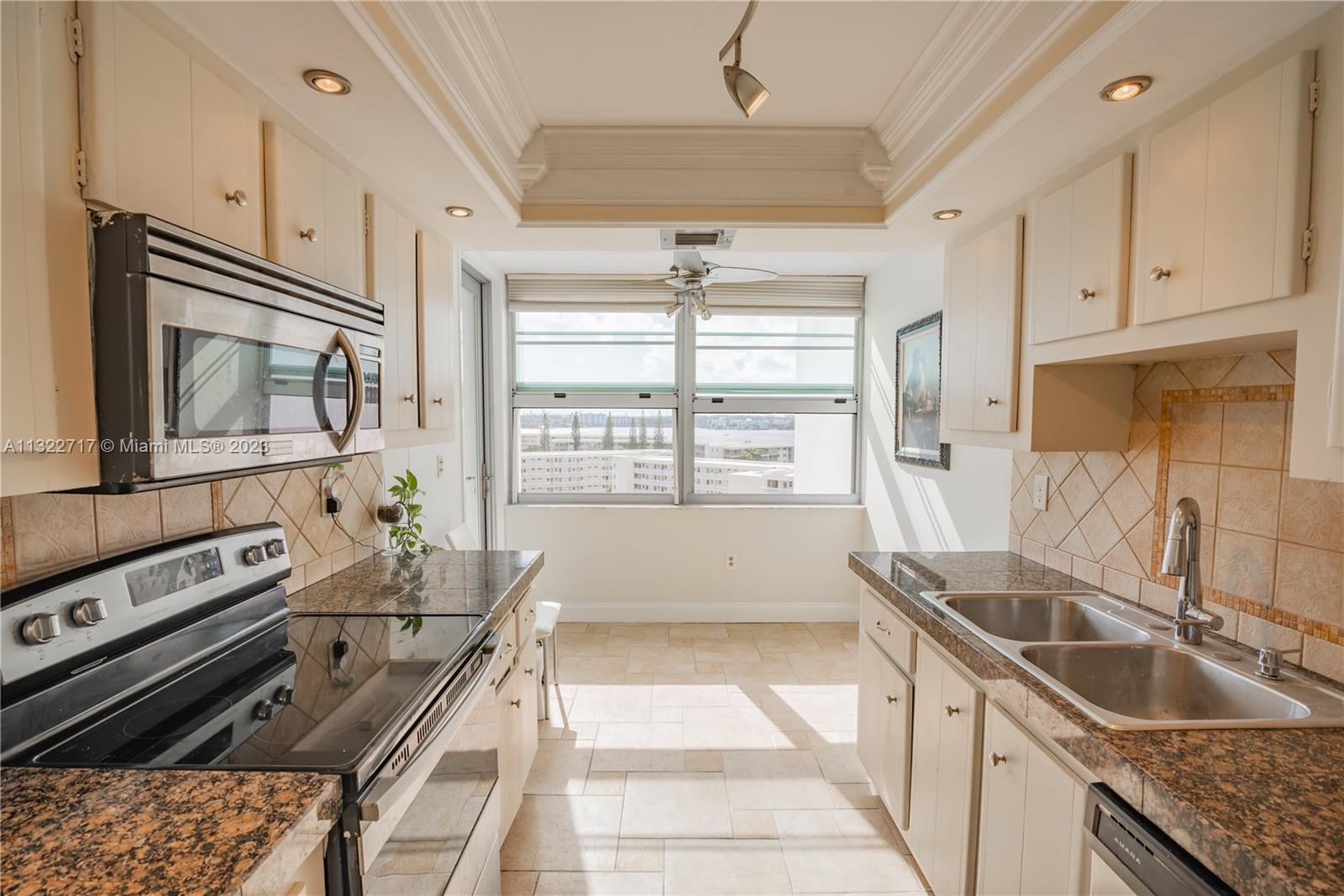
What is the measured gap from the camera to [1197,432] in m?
1.63

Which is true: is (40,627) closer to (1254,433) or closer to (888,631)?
(888,631)

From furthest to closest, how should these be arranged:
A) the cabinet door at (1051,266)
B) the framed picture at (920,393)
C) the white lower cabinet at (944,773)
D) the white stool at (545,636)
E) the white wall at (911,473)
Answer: the framed picture at (920,393) < the white stool at (545,636) < the white wall at (911,473) < the cabinet door at (1051,266) < the white lower cabinet at (944,773)

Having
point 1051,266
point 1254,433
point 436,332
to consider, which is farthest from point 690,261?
point 1254,433

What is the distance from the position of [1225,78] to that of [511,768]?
2556mm

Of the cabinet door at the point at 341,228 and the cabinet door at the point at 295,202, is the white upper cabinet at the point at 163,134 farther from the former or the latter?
the cabinet door at the point at 341,228

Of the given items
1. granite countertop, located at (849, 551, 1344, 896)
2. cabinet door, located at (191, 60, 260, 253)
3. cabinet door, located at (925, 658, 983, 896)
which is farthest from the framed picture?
cabinet door, located at (191, 60, 260, 253)

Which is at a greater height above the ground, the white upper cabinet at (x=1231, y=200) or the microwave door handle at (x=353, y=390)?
the white upper cabinet at (x=1231, y=200)

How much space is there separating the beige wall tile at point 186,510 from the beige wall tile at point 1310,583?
247 cm

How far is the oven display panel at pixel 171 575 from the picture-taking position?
1191 millimetres

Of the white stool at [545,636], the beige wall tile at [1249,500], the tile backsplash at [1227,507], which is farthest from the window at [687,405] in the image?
the beige wall tile at [1249,500]

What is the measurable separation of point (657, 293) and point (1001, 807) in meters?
3.51

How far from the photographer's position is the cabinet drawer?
188cm

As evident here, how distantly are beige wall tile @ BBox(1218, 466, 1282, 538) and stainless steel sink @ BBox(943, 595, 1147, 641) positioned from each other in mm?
461

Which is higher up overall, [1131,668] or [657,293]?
[657,293]
